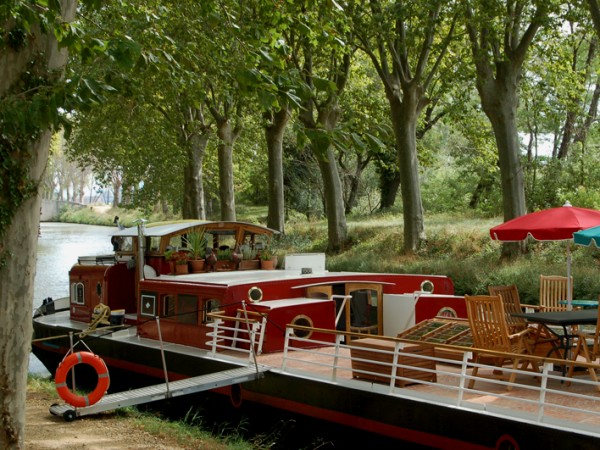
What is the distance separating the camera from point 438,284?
1352 cm

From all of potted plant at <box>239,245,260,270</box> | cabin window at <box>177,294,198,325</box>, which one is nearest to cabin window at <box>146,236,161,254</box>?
potted plant at <box>239,245,260,270</box>

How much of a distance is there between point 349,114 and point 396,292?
13.9m

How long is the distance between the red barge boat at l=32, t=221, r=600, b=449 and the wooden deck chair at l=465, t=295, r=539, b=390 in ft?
1.12

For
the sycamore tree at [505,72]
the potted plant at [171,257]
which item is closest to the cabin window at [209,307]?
the potted plant at [171,257]

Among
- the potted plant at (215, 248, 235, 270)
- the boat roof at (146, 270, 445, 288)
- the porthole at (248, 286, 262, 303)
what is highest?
the potted plant at (215, 248, 235, 270)

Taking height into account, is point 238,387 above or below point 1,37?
below

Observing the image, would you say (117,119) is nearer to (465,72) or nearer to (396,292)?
(465,72)

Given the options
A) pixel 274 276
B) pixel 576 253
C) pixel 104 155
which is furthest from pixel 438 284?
pixel 104 155

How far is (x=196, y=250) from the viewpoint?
14562mm

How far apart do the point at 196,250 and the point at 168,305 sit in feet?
5.12

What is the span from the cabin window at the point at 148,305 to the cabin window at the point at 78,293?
2.98 m

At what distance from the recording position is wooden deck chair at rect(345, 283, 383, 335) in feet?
42.1

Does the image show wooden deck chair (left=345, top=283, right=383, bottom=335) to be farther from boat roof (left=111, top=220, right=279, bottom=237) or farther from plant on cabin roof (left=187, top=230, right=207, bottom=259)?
plant on cabin roof (left=187, top=230, right=207, bottom=259)

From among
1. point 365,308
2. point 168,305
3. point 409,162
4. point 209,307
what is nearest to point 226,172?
point 409,162
